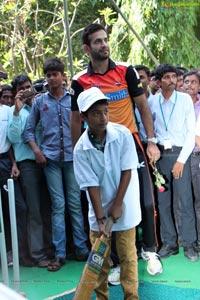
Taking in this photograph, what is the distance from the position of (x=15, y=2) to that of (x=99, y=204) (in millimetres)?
7740

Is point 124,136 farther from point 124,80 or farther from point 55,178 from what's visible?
point 55,178

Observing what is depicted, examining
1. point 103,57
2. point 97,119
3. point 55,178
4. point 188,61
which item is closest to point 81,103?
point 97,119

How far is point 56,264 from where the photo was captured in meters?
4.34

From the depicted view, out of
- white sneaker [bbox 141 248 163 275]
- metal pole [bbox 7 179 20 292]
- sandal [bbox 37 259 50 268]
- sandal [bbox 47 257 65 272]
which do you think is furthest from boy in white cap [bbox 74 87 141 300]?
sandal [bbox 37 259 50 268]

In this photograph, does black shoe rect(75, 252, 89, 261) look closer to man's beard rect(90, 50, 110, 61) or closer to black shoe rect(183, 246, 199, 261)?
black shoe rect(183, 246, 199, 261)

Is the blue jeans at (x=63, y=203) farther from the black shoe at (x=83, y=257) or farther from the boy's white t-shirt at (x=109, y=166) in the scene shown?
the boy's white t-shirt at (x=109, y=166)

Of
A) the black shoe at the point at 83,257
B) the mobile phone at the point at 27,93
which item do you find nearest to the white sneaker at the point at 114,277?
the black shoe at the point at 83,257

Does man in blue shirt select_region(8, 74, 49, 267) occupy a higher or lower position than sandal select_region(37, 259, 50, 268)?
higher

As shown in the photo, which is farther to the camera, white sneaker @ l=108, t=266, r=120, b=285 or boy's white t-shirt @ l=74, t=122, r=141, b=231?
white sneaker @ l=108, t=266, r=120, b=285

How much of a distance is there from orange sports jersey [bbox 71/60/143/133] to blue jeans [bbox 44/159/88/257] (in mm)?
964

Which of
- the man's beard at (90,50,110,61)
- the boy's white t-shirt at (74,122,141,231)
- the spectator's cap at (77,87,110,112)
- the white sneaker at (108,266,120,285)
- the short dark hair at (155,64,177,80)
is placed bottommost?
the white sneaker at (108,266,120,285)

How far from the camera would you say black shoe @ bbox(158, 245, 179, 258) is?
14.7 ft

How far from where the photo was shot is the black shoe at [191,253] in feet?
14.3

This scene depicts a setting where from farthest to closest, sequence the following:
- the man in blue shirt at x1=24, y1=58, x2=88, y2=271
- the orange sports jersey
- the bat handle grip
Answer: the man in blue shirt at x1=24, y1=58, x2=88, y2=271, the orange sports jersey, the bat handle grip
